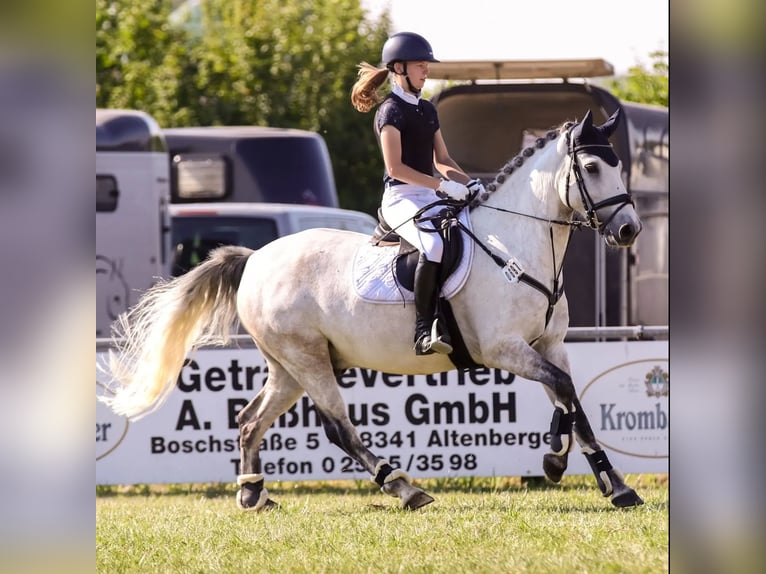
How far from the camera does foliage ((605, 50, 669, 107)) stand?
90.6ft

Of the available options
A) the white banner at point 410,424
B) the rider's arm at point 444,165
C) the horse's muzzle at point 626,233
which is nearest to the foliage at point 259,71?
the white banner at point 410,424

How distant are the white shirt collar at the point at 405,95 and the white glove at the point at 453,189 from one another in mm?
516

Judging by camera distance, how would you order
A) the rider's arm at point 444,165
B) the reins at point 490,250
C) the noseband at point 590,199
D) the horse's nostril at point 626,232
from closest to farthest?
the horse's nostril at point 626,232
the noseband at point 590,199
the reins at point 490,250
the rider's arm at point 444,165

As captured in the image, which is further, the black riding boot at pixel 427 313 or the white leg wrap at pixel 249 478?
the white leg wrap at pixel 249 478

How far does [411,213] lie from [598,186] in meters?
1.12

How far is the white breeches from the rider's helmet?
0.76 metres

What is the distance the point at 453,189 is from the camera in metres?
7.66

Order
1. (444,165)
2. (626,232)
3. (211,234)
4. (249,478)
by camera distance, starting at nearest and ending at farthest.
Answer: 1. (626,232)
2. (444,165)
3. (249,478)
4. (211,234)

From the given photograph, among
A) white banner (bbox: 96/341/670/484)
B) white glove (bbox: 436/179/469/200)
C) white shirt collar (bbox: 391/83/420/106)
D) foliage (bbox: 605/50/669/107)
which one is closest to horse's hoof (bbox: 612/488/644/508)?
white glove (bbox: 436/179/469/200)

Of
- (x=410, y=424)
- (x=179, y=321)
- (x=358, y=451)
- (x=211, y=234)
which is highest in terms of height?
(x=179, y=321)

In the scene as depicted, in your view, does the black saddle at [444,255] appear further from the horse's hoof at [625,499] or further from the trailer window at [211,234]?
the trailer window at [211,234]

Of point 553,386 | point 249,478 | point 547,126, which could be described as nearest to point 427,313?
point 553,386

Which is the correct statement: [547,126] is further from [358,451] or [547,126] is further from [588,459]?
[588,459]

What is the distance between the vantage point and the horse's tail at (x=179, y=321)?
869 centimetres
